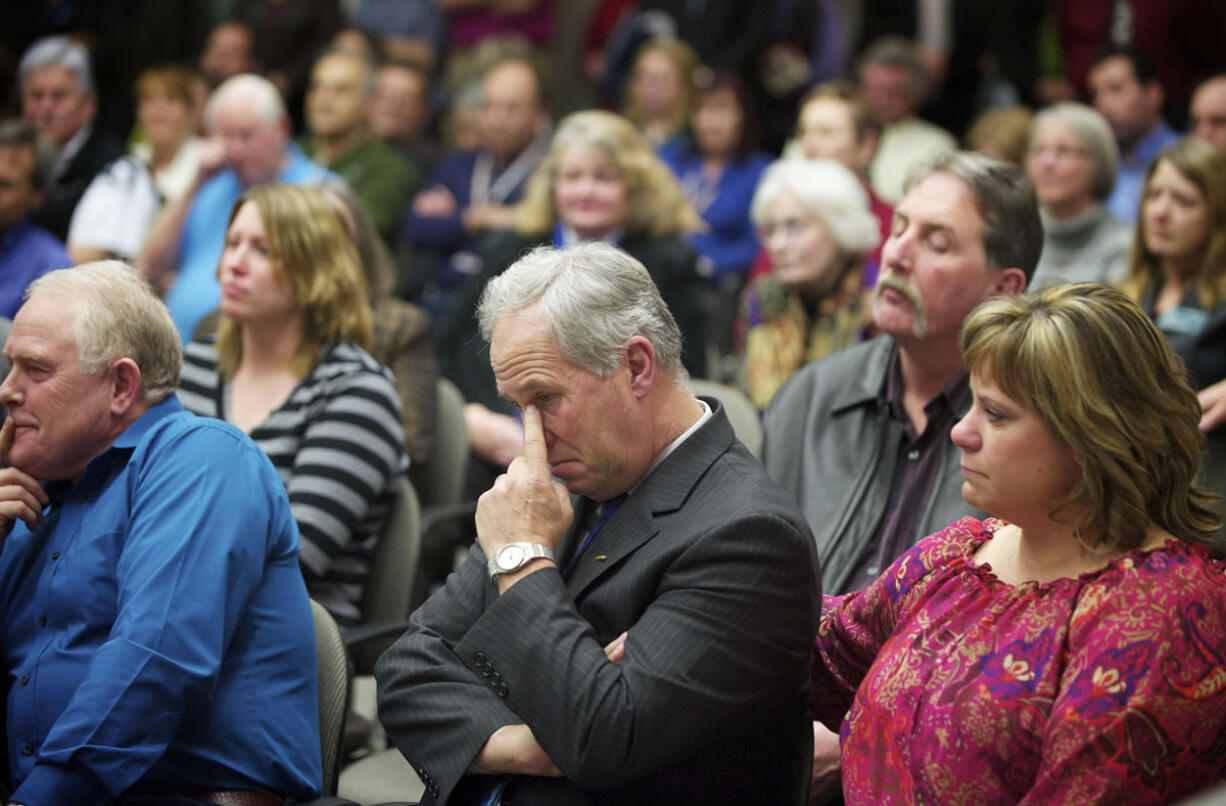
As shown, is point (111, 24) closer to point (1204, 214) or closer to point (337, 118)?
point (337, 118)

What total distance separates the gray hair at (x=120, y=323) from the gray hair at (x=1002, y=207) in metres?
1.48

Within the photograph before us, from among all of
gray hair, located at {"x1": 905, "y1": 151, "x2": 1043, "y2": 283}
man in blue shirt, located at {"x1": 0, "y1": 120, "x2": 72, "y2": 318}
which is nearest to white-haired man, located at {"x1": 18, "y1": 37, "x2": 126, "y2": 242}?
man in blue shirt, located at {"x1": 0, "y1": 120, "x2": 72, "y2": 318}

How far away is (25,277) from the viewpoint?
4297 millimetres

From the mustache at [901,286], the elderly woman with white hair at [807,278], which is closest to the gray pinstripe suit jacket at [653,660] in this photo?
the mustache at [901,286]

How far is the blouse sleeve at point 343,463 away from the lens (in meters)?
2.92

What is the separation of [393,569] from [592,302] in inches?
50.0

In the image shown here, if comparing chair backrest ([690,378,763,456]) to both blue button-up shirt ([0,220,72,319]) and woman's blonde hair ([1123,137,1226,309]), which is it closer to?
woman's blonde hair ([1123,137,1226,309])

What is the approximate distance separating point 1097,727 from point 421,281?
4.58 meters

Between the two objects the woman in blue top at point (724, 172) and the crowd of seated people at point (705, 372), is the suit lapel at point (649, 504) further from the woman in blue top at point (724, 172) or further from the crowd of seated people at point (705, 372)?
the woman in blue top at point (724, 172)

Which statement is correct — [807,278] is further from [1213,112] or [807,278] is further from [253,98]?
[1213,112]

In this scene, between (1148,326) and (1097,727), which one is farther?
(1148,326)

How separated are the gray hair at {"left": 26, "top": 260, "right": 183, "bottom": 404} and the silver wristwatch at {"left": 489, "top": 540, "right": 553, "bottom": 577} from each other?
29.8 inches

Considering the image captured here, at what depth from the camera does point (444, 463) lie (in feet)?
12.5

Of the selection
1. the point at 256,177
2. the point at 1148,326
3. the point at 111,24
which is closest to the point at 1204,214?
the point at 1148,326
